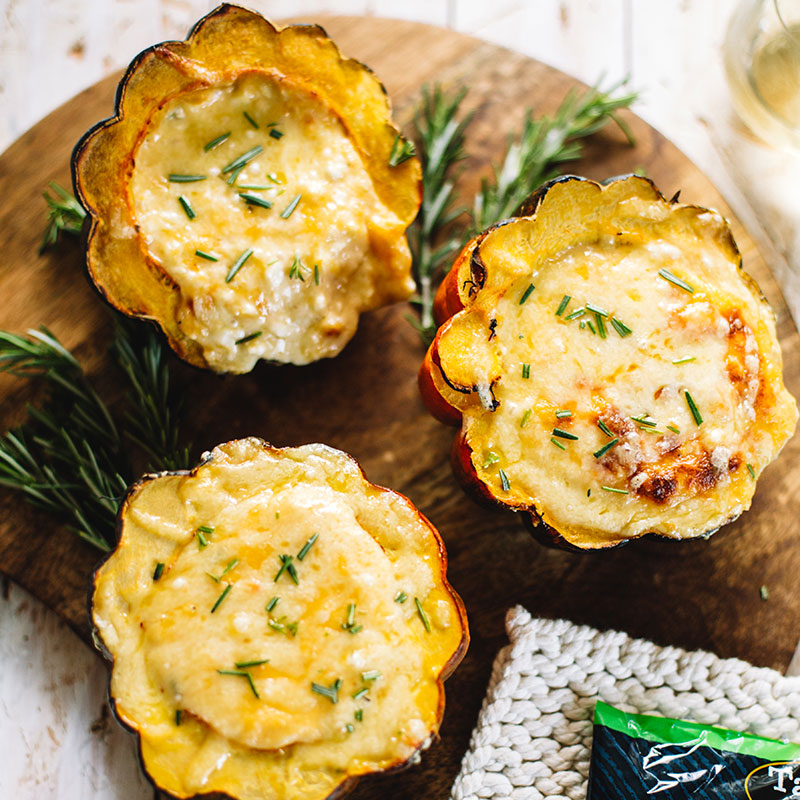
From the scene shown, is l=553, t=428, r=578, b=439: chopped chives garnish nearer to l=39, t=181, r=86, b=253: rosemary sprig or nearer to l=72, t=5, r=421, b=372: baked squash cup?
l=72, t=5, r=421, b=372: baked squash cup

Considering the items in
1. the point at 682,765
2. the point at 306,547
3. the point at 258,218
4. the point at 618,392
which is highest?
the point at 258,218

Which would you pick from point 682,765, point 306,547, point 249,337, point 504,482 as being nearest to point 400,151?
point 249,337

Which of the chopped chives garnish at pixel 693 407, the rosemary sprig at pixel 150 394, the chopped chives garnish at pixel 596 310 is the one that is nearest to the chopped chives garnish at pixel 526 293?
the chopped chives garnish at pixel 596 310

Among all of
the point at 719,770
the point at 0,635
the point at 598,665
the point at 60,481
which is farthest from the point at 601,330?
the point at 0,635

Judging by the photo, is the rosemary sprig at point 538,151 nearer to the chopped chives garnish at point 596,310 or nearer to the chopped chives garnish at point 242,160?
the chopped chives garnish at point 596,310

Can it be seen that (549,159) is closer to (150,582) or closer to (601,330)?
(601,330)

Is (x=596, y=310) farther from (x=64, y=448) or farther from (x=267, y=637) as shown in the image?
(x=64, y=448)

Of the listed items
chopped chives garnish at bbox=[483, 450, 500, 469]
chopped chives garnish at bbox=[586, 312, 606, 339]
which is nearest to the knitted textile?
chopped chives garnish at bbox=[483, 450, 500, 469]

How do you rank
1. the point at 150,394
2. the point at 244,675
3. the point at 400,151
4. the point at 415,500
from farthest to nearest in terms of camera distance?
1. the point at 415,500
2. the point at 150,394
3. the point at 400,151
4. the point at 244,675
